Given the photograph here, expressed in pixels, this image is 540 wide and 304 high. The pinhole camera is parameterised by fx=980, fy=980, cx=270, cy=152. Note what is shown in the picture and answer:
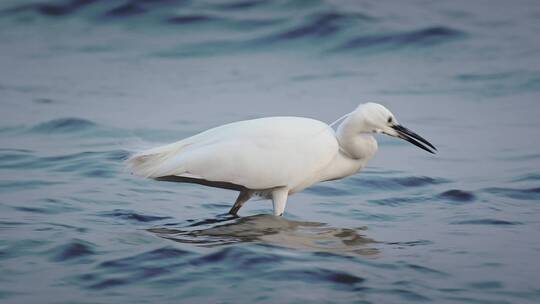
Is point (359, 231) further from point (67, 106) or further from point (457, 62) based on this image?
point (457, 62)

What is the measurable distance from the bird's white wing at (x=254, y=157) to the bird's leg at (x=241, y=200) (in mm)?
269

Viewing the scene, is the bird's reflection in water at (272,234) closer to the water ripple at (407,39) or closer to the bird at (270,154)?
the bird at (270,154)

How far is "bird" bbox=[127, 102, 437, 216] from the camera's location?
627 centimetres

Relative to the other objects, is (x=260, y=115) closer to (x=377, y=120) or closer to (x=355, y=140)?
(x=355, y=140)

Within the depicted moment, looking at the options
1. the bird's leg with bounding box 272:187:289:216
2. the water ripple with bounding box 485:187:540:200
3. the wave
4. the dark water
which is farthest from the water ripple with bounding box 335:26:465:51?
the bird's leg with bounding box 272:187:289:216

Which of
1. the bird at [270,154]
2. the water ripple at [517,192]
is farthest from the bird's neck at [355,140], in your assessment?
the water ripple at [517,192]

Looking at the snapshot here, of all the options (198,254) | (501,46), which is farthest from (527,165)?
(501,46)

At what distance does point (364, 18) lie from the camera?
13.2 m

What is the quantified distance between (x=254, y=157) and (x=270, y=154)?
106mm

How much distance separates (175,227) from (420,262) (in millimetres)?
1715

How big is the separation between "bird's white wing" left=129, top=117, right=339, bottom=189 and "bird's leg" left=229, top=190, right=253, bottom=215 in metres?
0.27

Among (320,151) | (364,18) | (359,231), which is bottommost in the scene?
(359,231)

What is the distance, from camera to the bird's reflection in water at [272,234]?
580cm

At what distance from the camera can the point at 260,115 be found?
9.90 meters
